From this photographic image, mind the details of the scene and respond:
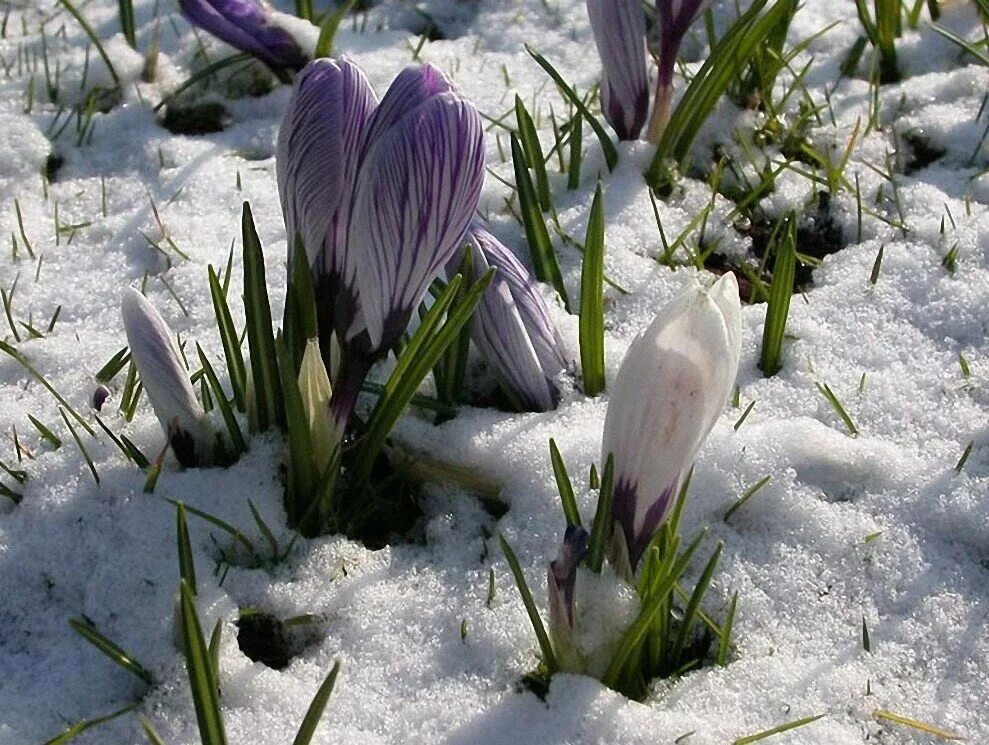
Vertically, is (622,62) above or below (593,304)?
above

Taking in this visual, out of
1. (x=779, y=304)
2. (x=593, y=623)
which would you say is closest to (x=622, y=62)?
(x=779, y=304)

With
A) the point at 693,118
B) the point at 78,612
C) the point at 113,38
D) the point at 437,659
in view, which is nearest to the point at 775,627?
the point at 437,659

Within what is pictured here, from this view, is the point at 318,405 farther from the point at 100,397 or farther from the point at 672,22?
the point at 672,22

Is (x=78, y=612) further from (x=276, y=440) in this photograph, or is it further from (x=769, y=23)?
(x=769, y=23)

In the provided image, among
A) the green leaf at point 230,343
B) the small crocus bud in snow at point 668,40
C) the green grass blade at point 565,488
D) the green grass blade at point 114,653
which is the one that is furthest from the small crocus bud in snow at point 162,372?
the small crocus bud in snow at point 668,40

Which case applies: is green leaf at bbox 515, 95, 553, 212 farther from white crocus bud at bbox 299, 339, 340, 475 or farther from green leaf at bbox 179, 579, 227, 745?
green leaf at bbox 179, 579, 227, 745

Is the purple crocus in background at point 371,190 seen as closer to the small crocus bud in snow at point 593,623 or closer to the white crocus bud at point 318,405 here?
the white crocus bud at point 318,405
